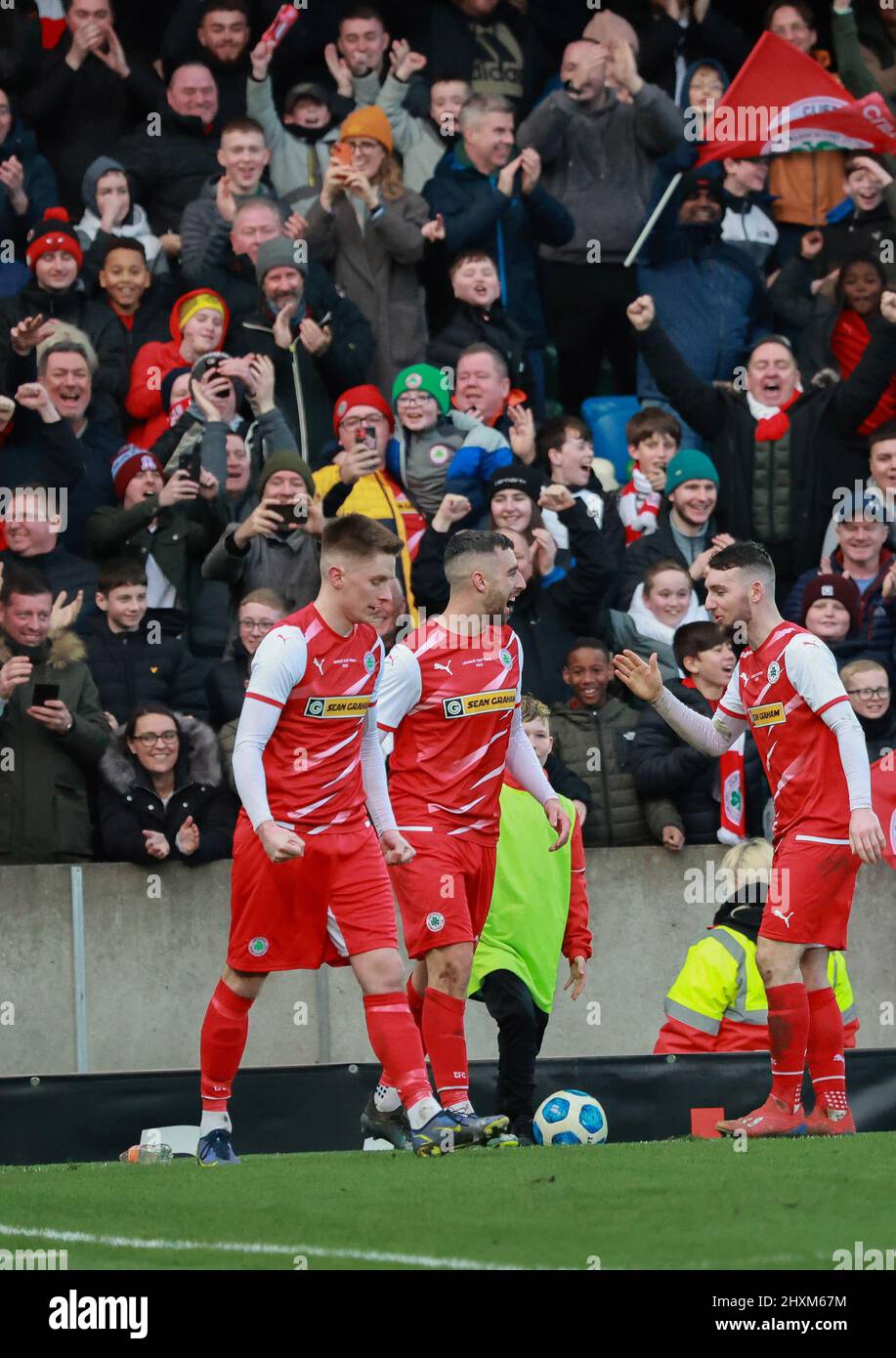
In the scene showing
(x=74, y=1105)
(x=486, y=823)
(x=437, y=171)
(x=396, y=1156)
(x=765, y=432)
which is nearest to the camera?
(x=396, y=1156)

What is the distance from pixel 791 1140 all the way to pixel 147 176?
8.40m

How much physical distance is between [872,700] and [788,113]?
5.02m

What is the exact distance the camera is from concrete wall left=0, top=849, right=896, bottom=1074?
38.1ft

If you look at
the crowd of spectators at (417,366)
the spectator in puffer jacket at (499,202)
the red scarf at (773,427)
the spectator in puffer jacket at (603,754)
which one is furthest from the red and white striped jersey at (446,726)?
the spectator in puffer jacket at (499,202)

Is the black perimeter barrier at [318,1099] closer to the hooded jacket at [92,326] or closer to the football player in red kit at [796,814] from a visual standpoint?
the football player in red kit at [796,814]

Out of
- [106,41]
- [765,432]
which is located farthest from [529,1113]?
[106,41]

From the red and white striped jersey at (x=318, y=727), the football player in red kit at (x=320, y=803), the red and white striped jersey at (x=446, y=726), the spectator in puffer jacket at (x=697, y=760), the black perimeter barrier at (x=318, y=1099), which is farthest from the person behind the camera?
the spectator in puffer jacket at (x=697, y=760)

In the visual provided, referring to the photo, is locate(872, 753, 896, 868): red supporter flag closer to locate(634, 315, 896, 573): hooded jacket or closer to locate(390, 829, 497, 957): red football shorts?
locate(634, 315, 896, 573): hooded jacket

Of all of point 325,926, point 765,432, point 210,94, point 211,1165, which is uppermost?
point 210,94

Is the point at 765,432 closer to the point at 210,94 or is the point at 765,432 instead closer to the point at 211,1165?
the point at 210,94

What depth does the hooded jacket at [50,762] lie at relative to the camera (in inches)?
447

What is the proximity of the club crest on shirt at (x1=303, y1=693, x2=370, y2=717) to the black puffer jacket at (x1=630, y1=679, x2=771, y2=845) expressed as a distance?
3.61m

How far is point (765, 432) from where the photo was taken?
1320cm

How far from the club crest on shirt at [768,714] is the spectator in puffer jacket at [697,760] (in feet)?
8.18
